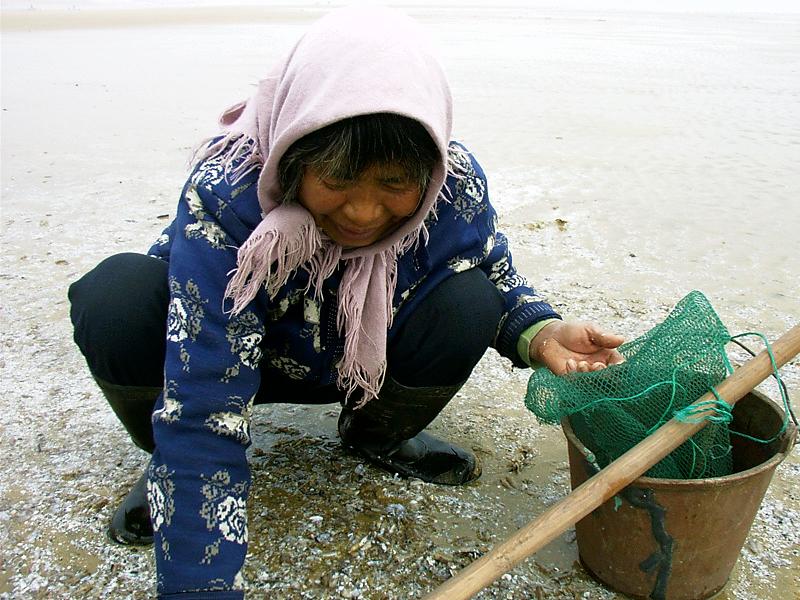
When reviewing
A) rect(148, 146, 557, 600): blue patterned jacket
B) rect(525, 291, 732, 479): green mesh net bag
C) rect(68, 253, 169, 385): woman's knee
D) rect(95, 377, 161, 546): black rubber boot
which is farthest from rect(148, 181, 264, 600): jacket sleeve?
rect(525, 291, 732, 479): green mesh net bag

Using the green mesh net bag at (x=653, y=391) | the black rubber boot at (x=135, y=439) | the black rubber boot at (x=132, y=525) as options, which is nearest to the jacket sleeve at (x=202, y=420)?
the black rubber boot at (x=135, y=439)

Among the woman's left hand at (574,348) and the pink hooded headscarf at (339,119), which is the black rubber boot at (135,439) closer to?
the pink hooded headscarf at (339,119)

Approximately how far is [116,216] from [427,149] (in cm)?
330

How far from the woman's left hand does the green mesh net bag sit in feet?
0.19

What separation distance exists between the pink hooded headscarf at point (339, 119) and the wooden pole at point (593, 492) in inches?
22.5

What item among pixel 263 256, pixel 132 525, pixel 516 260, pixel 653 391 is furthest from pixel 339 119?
pixel 516 260

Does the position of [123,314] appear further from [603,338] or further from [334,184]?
[603,338]

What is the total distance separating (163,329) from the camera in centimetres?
181

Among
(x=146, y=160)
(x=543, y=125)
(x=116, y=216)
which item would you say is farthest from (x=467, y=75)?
(x=116, y=216)

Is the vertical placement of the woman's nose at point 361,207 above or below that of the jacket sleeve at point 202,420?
above

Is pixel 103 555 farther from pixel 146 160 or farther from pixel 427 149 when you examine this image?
pixel 146 160

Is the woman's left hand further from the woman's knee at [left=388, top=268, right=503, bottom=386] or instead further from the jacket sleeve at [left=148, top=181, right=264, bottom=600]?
the jacket sleeve at [left=148, top=181, right=264, bottom=600]

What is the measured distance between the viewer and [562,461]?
2334mm

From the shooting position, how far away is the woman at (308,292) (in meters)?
1.47
